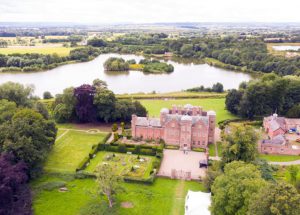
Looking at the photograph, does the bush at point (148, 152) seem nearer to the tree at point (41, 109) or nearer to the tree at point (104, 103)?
the tree at point (104, 103)

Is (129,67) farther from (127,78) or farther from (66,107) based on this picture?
(66,107)

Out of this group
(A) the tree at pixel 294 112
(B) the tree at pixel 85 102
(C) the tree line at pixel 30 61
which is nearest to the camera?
(B) the tree at pixel 85 102

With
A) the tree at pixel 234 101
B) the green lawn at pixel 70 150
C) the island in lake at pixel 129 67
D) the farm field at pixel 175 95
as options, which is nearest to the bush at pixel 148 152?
the green lawn at pixel 70 150

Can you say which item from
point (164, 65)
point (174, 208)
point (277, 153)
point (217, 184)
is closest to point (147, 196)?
point (174, 208)

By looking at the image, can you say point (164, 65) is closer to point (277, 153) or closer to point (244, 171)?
point (277, 153)

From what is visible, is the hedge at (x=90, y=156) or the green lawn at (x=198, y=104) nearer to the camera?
the hedge at (x=90, y=156)

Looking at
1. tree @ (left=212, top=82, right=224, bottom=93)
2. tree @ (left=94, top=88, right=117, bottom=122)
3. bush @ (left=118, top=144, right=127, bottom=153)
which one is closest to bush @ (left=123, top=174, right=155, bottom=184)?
bush @ (left=118, top=144, right=127, bottom=153)
